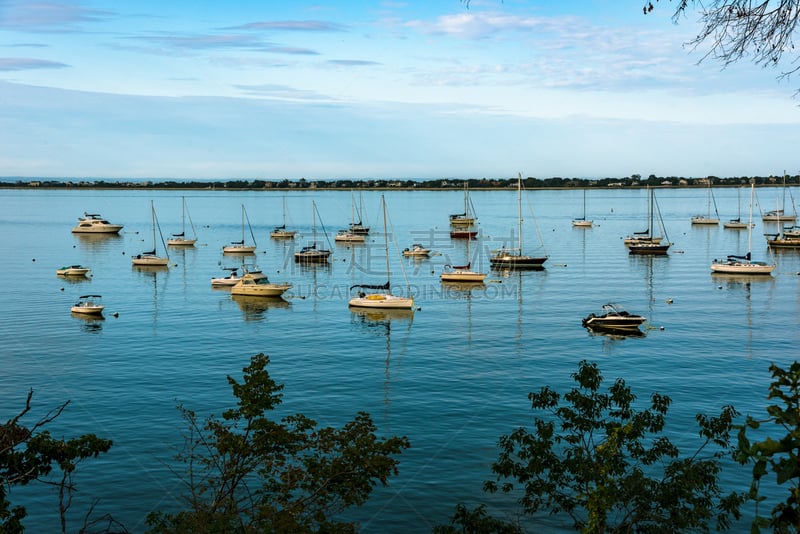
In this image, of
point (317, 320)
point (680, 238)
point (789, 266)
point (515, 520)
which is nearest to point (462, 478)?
point (515, 520)

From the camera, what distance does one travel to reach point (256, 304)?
280ft

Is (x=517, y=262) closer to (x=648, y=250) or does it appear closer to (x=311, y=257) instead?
(x=648, y=250)

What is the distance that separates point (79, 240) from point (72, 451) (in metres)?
168

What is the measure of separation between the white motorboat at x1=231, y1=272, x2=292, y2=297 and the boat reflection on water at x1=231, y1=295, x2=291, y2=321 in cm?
54

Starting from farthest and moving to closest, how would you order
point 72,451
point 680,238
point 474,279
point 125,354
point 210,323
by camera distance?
1. point 680,238
2. point 474,279
3. point 210,323
4. point 125,354
5. point 72,451

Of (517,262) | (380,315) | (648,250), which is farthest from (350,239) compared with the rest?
(380,315)

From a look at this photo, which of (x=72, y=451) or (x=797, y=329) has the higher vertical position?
(x=72, y=451)

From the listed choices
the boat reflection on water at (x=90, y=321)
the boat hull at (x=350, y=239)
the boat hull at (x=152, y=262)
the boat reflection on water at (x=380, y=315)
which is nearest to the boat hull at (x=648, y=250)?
the boat hull at (x=350, y=239)

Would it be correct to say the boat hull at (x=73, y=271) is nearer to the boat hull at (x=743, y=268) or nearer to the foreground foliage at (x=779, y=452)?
the boat hull at (x=743, y=268)

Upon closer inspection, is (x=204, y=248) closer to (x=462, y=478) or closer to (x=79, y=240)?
(x=79, y=240)

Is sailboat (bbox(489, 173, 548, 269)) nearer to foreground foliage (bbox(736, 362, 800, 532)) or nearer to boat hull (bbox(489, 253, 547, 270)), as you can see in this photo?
boat hull (bbox(489, 253, 547, 270))

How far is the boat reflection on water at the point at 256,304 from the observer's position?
255ft

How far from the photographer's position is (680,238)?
165 metres

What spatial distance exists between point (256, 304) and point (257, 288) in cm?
337
